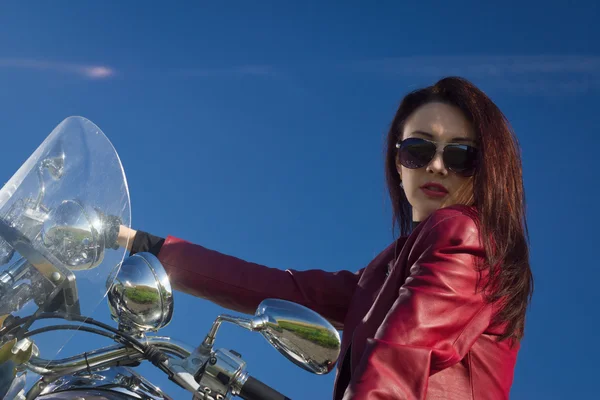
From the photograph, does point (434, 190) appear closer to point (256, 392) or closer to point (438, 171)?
point (438, 171)

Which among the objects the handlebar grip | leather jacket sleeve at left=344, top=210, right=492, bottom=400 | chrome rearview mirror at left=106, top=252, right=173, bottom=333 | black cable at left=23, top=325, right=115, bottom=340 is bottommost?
black cable at left=23, top=325, right=115, bottom=340

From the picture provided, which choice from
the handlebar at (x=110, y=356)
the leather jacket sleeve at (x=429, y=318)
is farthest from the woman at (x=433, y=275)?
the handlebar at (x=110, y=356)

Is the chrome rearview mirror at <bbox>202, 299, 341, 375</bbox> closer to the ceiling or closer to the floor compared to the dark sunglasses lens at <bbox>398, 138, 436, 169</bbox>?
closer to the floor

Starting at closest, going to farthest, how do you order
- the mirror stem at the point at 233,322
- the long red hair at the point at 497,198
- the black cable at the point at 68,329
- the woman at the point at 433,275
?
the black cable at the point at 68,329
the mirror stem at the point at 233,322
the woman at the point at 433,275
the long red hair at the point at 497,198

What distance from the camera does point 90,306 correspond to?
123cm

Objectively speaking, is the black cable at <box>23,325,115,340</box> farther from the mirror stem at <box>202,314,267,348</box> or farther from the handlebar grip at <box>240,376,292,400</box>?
the handlebar grip at <box>240,376,292,400</box>

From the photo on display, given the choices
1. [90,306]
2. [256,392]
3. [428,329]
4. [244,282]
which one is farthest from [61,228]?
[244,282]

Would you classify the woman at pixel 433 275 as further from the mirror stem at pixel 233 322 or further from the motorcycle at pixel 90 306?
the mirror stem at pixel 233 322

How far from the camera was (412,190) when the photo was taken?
204 centimetres

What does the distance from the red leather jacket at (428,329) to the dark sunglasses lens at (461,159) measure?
0.79 ft

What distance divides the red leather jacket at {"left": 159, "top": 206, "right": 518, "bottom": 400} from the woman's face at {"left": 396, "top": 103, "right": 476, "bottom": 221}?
0.15 m

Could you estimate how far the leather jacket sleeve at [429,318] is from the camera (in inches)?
52.1

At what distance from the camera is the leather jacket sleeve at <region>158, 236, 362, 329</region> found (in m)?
2.15

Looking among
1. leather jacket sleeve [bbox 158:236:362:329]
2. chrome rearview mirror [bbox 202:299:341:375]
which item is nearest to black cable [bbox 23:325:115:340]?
chrome rearview mirror [bbox 202:299:341:375]
